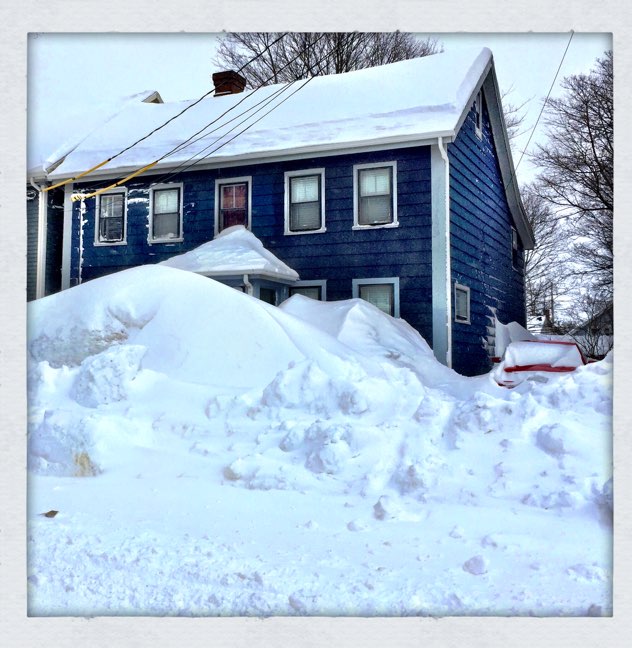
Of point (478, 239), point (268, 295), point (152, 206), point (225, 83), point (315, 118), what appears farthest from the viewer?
point (225, 83)

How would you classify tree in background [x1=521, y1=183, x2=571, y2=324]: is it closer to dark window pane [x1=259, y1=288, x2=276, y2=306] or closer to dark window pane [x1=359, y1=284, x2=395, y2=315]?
dark window pane [x1=359, y1=284, x2=395, y2=315]

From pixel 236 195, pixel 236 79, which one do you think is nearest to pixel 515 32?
pixel 236 195

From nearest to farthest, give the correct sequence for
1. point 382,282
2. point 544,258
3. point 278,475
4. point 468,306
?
point 278,475, point 382,282, point 468,306, point 544,258

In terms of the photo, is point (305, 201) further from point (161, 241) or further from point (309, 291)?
point (161, 241)

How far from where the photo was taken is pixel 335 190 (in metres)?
12.8

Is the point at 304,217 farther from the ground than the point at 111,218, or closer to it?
closer to it

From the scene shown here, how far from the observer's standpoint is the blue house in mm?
12148

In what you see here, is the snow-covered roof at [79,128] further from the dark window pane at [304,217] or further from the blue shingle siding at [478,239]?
the blue shingle siding at [478,239]

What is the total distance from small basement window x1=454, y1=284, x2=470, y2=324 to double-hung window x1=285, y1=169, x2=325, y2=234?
285cm

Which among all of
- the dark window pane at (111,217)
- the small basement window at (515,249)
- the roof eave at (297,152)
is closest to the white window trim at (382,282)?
the roof eave at (297,152)

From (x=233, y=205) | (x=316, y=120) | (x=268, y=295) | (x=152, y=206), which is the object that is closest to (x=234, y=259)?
(x=268, y=295)

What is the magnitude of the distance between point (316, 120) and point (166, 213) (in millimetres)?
3711

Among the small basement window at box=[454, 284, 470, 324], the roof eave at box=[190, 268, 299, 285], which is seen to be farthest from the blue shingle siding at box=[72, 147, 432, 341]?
the small basement window at box=[454, 284, 470, 324]
